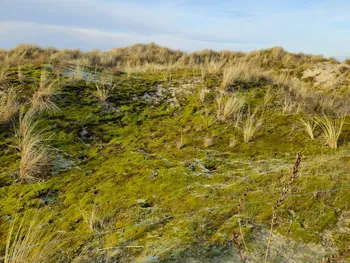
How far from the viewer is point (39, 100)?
5.89 m

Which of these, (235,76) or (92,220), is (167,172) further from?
(235,76)

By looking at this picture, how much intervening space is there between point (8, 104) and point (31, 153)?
171 centimetres

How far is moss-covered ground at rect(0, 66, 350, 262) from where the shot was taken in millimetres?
2900

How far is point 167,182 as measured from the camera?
3.95m

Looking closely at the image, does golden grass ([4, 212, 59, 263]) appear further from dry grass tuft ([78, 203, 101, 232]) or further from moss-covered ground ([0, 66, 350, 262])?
dry grass tuft ([78, 203, 101, 232])

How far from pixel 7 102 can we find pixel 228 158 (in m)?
4.18

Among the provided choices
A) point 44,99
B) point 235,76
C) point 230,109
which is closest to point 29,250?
point 44,99

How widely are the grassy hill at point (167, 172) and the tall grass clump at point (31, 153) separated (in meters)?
0.02

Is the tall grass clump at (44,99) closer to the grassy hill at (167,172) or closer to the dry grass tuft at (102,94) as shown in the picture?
the grassy hill at (167,172)

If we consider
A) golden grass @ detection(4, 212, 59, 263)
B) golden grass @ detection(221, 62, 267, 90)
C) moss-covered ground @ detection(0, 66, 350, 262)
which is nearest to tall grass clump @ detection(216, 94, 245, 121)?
moss-covered ground @ detection(0, 66, 350, 262)

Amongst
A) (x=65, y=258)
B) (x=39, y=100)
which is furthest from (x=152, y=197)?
(x=39, y=100)

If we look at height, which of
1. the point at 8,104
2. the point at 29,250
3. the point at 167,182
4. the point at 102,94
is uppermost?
the point at 102,94

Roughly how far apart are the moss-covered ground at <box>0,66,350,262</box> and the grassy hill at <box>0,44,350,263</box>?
0.06ft

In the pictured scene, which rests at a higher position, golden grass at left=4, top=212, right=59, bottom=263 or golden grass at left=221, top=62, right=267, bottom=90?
golden grass at left=221, top=62, right=267, bottom=90
